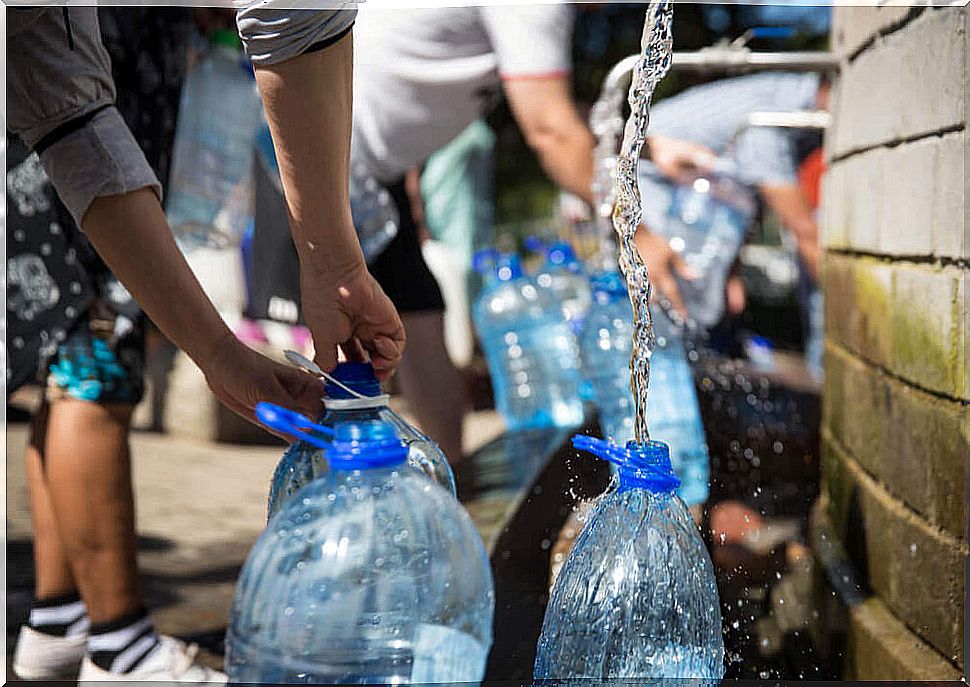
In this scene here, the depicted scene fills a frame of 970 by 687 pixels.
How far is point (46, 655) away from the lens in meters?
2.28

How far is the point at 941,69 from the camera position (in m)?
1.70

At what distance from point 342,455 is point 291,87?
45 cm

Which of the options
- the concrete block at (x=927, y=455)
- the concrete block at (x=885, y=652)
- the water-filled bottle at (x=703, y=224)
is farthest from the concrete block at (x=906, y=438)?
the water-filled bottle at (x=703, y=224)

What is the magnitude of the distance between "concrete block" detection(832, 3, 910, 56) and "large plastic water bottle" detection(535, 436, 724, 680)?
1123 millimetres

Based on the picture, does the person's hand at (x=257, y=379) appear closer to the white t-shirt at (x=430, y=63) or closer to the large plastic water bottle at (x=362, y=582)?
the large plastic water bottle at (x=362, y=582)

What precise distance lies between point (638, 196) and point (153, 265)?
2.01ft

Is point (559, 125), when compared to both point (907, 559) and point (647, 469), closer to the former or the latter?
point (907, 559)

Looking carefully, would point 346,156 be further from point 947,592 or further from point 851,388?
point 851,388

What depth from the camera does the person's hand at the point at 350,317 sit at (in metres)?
1.38

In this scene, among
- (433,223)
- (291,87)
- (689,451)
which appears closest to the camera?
(291,87)

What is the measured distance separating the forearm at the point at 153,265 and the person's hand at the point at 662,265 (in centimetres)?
218

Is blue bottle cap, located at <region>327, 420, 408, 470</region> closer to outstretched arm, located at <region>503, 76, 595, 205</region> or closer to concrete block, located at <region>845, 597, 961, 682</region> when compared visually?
concrete block, located at <region>845, 597, 961, 682</region>

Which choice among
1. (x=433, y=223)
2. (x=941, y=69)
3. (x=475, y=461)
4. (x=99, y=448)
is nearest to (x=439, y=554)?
(x=941, y=69)

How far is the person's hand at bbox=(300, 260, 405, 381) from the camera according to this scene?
1.38m
